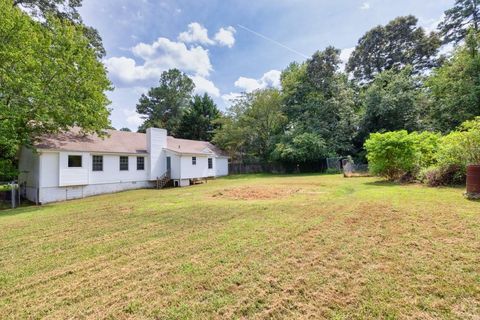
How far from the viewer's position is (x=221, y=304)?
2.65 meters

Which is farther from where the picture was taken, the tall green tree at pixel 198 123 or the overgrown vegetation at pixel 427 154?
the tall green tree at pixel 198 123

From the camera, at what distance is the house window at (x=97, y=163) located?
14.3 metres

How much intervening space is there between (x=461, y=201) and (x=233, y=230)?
283 inches

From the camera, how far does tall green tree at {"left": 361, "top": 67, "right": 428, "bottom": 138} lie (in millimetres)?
22203

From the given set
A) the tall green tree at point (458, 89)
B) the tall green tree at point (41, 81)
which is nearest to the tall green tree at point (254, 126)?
the tall green tree at point (458, 89)

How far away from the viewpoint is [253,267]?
11.4 ft

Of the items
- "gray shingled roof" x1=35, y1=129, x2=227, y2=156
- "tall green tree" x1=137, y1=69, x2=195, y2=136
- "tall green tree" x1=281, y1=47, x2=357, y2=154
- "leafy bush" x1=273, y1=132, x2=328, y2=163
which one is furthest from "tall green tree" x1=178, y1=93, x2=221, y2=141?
"gray shingled roof" x1=35, y1=129, x2=227, y2=156

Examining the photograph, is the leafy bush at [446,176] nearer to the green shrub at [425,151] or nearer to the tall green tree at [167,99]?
the green shrub at [425,151]

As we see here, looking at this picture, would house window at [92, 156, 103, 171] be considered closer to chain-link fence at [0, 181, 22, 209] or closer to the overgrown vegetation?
chain-link fence at [0, 181, 22, 209]

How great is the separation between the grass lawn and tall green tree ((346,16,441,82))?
29237 mm

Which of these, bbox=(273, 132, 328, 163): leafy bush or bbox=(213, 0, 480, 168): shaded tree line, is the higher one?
bbox=(213, 0, 480, 168): shaded tree line

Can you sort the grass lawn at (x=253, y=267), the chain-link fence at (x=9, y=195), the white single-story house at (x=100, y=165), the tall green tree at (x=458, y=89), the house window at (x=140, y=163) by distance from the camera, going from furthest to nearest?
the tall green tree at (x=458, y=89), the house window at (x=140, y=163), the white single-story house at (x=100, y=165), the chain-link fence at (x=9, y=195), the grass lawn at (x=253, y=267)

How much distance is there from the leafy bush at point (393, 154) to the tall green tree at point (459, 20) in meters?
Result: 18.7

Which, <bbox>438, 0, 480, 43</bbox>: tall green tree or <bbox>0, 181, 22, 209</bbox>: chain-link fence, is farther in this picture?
<bbox>438, 0, 480, 43</bbox>: tall green tree
